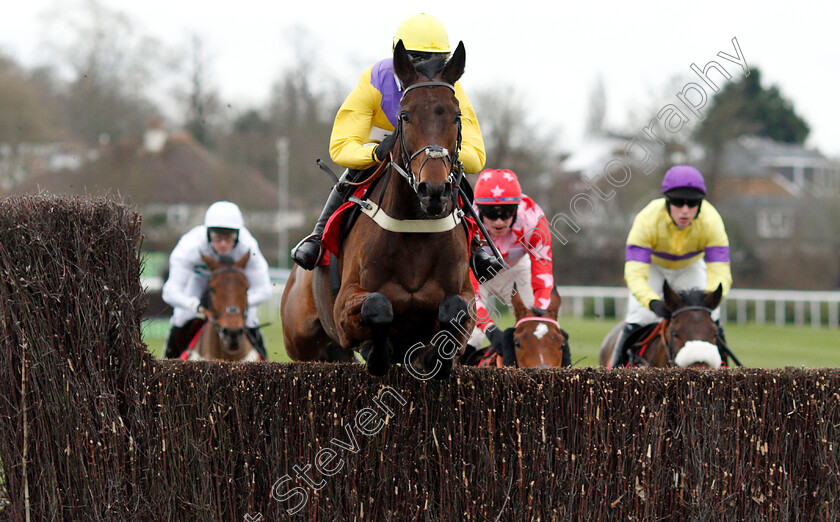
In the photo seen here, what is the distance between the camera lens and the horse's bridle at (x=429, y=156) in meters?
A: 3.34

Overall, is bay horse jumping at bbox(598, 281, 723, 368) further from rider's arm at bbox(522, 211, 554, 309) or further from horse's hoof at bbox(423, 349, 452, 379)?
horse's hoof at bbox(423, 349, 452, 379)

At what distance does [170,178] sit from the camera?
32.3 metres

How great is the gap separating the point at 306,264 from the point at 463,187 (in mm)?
864

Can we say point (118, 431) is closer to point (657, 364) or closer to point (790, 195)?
point (657, 364)

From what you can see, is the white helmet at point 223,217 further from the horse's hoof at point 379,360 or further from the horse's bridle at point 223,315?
the horse's hoof at point 379,360

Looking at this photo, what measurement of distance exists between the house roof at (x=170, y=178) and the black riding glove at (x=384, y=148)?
27.3 m

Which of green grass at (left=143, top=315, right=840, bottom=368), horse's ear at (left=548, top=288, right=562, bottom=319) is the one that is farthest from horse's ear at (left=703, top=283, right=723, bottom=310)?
green grass at (left=143, top=315, right=840, bottom=368)

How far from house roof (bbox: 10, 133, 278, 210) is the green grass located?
14043 mm

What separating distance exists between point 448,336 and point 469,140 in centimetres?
92

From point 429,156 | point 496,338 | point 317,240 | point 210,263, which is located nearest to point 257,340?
point 210,263

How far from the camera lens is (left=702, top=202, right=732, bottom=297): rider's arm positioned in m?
6.17

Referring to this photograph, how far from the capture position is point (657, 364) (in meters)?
5.79

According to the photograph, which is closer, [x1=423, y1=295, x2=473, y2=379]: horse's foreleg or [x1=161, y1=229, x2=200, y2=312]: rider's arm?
[x1=423, y1=295, x2=473, y2=379]: horse's foreleg

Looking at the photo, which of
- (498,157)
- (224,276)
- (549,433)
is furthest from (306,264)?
(498,157)
